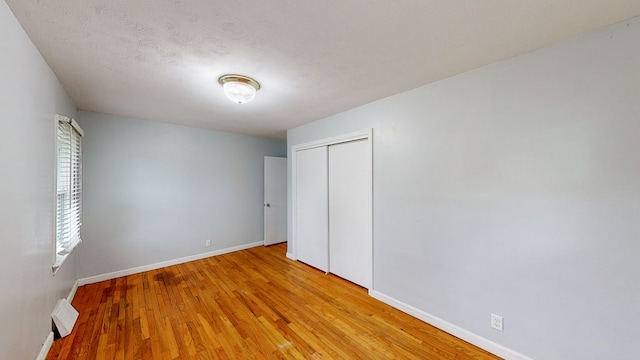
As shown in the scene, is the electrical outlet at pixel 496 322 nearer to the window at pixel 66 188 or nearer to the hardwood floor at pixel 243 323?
the hardwood floor at pixel 243 323

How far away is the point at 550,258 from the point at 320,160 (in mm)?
2626

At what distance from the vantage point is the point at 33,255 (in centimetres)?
158

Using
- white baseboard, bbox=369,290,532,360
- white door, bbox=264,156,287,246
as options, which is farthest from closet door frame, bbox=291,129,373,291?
white door, bbox=264,156,287,246

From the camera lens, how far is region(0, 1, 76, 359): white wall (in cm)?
123

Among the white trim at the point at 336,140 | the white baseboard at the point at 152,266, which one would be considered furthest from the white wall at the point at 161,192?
the white trim at the point at 336,140

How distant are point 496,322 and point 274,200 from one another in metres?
3.98

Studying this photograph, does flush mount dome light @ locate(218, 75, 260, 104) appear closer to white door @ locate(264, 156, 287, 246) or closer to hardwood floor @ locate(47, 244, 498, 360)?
hardwood floor @ locate(47, 244, 498, 360)

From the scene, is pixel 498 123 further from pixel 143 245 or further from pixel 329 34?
pixel 143 245

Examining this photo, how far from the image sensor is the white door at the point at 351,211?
2.87 metres

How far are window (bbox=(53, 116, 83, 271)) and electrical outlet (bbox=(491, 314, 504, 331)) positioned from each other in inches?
143

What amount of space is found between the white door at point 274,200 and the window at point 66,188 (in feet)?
9.04

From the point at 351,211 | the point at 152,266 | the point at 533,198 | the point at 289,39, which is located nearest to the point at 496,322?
the point at 533,198

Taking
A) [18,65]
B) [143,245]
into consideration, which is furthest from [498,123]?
[143,245]

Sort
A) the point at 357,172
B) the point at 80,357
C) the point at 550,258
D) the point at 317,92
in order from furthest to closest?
the point at 357,172, the point at 317,92, the point at 80,357, the point at 550,258
